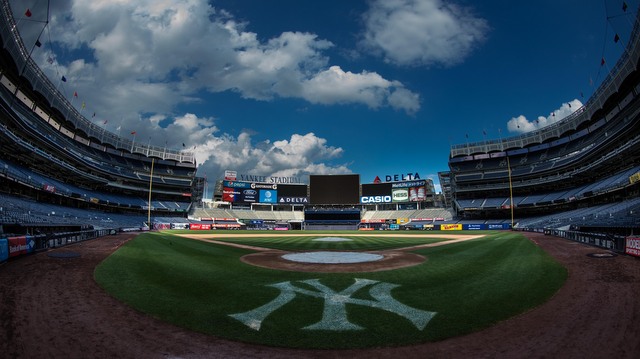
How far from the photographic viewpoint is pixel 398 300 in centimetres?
1002

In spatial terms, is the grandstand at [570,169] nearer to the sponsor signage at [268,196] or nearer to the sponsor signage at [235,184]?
the sponsor signage at [268,196]

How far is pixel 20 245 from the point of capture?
63.3 feet

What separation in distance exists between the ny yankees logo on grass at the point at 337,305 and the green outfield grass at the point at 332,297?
55mm

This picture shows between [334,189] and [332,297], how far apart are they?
87.5 meters

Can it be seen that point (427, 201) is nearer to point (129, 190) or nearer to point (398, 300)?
point (129, 190)

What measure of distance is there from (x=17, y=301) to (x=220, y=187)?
9880cm

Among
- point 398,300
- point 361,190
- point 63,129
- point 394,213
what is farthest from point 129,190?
point 398,300

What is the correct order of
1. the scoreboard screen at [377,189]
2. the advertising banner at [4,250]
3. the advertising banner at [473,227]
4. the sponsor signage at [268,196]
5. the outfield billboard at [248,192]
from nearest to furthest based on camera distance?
the advertising banner at [4,250]
the advertising banner at [473,227]
the outfield billboard at [248,192]
the scoreboard screen at [377,189]
the sponsor signage at [268,196]

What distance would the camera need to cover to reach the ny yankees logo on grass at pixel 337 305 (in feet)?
26.1

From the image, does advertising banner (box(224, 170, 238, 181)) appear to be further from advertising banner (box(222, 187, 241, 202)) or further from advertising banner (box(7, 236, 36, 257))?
advertising banner (box(7, 236, 36, 257))

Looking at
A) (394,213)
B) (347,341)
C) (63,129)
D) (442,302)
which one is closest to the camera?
(347,341)

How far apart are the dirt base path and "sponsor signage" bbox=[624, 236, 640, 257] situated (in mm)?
10283

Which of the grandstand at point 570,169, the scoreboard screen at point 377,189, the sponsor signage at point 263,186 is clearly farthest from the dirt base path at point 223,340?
the sponsor signage at point 263,186

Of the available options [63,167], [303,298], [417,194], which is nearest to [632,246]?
[303,298]
